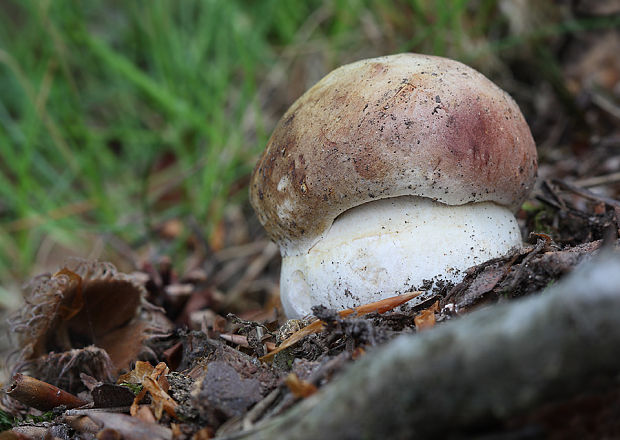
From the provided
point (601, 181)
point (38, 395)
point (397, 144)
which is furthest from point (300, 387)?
point (601, 181)

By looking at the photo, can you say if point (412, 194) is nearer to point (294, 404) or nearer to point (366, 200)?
point (366, 200)

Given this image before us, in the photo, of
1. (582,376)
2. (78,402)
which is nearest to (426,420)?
(582,376)

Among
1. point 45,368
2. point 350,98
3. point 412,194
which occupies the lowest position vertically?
point 45,368

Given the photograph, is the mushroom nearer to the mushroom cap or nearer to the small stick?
the mushroom cap

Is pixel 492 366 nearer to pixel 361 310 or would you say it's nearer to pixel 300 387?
pixel 300 387

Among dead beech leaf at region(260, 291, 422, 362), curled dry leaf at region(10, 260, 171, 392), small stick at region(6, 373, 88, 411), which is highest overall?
curled dry leaf at region(10, 260, 171, 392)

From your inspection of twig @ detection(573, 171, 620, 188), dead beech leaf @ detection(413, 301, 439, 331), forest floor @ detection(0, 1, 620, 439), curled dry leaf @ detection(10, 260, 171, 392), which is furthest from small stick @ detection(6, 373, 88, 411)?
twig @ detection(573, 171, 620, 188)

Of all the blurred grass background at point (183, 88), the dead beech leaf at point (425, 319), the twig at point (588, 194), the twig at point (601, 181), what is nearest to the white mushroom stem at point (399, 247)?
the dead beech leaf at point (425, 319)

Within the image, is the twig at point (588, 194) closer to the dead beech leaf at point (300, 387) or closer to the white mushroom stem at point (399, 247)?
the white mushroom stem at point (399, 247)
